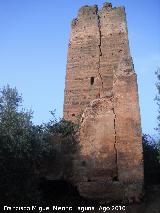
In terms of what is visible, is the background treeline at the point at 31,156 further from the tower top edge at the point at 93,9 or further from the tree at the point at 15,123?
the tower top edge at the point at 93,9

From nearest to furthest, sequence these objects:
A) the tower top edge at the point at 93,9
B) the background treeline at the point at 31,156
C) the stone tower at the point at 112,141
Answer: the background treeline at the point at 31,156 < the stone tower at the point at 112,141 < the tower top edge at the point at 93,9

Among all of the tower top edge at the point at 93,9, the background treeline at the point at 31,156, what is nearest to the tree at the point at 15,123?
the background treeline at the point at 31,156

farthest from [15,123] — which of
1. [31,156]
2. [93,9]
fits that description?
[93,9]

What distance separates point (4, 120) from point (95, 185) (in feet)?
16.7

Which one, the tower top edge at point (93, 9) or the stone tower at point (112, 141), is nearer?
the stone tower at point (112, 141)

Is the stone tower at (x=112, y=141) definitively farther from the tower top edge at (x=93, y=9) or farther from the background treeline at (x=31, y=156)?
the tower top edge at (x=93, y=9)

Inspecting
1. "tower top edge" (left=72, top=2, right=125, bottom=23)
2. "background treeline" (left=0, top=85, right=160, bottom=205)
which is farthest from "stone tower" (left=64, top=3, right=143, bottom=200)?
"tower top edge" (left=72, top=2, right=125, bottom=23)

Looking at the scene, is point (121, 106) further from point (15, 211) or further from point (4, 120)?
point (15, 211)

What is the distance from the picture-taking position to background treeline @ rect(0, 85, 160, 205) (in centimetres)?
1227

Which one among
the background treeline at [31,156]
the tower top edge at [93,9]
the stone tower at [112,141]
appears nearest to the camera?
the background treeline at [31,156]

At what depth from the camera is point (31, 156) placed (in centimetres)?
1352

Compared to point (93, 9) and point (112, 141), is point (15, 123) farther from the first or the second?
point (93, 9)

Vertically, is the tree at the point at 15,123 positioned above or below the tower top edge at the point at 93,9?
below

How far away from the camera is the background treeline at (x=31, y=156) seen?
40.2 ft
